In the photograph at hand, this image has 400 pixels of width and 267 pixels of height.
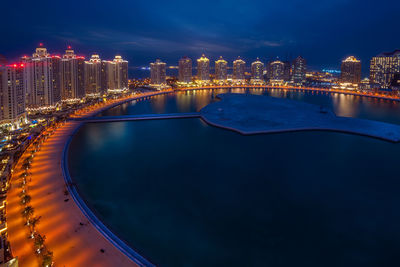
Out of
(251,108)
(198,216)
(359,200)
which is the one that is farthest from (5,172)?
(251,108)

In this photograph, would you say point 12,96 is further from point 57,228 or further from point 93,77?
point 93,77

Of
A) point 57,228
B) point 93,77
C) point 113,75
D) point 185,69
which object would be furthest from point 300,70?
point 57,228

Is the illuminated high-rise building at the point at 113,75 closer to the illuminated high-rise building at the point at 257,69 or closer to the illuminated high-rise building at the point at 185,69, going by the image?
the illuminated high-rise building at the point at 185,69

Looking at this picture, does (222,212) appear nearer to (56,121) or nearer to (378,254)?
(378,254)


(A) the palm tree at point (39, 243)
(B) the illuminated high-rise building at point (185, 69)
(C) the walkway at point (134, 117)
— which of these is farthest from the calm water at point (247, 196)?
(B) the illuminated high-rise building at point (185, 69)

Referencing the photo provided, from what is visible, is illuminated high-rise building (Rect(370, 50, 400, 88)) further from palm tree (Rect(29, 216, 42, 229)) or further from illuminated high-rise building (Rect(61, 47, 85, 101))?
palm tree (Rect(29, 216, 42, 229))

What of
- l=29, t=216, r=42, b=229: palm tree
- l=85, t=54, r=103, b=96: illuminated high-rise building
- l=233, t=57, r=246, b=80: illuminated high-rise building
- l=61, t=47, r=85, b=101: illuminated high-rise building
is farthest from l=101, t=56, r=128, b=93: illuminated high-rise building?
l=29, t=216, r=42, b=229: palm tree
